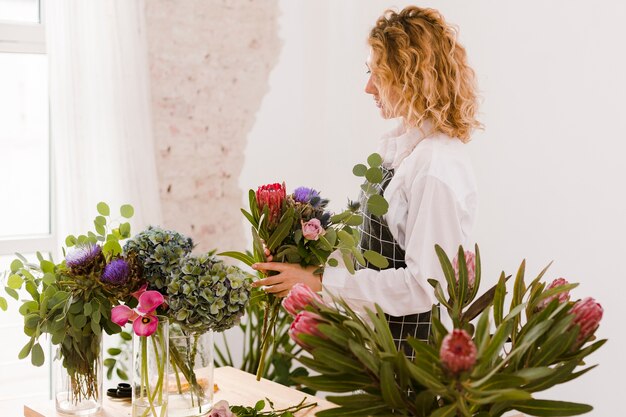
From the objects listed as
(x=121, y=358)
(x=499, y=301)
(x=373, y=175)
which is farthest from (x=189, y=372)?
(x=121, y=358)

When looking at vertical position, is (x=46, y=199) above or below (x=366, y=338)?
above

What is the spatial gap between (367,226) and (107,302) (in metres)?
0.79

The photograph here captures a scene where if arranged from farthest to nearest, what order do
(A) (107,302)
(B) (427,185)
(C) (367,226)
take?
1. (C) (367,226)
2. (B) (427,185)
3. (A) (107,302)

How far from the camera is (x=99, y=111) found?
3248mm

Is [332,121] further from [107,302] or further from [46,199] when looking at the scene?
[107,302]

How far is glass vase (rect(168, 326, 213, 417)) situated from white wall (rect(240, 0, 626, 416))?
1.87 meters

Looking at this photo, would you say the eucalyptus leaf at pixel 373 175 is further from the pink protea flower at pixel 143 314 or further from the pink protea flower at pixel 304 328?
the pink protea flower at pixel 304 328

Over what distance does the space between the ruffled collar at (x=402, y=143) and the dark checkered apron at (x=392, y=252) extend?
35mm

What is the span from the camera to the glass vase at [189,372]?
5.49ft

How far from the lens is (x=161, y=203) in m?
3.56

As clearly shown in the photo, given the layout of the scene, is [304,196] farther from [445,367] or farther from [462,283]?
[445,367]

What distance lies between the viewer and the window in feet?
10.8

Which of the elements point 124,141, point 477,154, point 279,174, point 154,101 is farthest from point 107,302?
point 279,174

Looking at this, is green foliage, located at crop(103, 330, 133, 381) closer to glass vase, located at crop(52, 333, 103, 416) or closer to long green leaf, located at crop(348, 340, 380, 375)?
glass vase, located at crop(52, 333, 103, 416)
